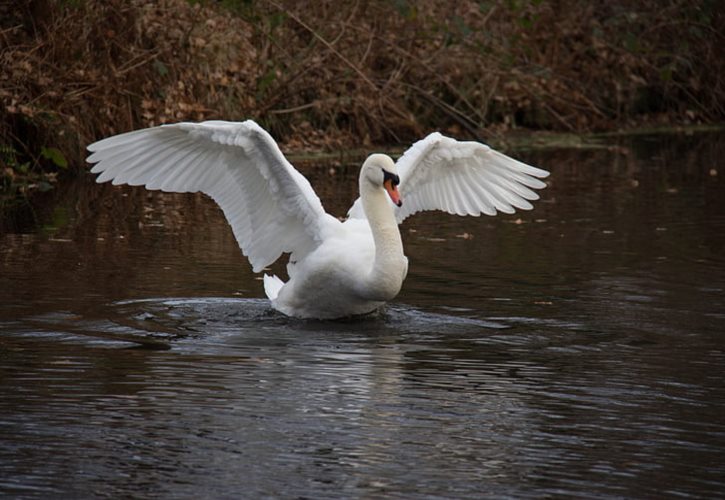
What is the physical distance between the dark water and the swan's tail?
0.36 feet

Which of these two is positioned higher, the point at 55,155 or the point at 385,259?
the point at 55,155

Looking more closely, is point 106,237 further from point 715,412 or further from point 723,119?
point 723,119

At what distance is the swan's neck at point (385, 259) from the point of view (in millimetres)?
8711

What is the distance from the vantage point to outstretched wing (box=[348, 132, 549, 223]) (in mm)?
10172

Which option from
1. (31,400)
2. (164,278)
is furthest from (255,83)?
(31,400)

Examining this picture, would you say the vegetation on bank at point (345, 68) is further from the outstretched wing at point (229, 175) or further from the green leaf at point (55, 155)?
the outstretched wing at point (229, 175)

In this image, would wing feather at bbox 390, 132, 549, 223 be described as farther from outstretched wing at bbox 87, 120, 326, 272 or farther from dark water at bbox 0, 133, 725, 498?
outstretched wing at bbox 87, 120, 326, 272

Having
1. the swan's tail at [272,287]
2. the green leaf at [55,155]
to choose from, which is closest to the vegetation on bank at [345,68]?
the green leaf at [55,155]

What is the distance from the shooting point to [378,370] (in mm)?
7562

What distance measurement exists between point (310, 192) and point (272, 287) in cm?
77

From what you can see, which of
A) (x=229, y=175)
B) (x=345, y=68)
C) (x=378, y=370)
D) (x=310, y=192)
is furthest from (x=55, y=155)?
(x=378, y=370)

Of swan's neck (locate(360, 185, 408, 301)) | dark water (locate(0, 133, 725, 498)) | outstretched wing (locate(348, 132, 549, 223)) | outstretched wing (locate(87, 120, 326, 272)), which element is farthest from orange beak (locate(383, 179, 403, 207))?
outstretched wing (locate(348, 132, 549, 223))

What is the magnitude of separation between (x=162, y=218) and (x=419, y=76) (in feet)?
25.3

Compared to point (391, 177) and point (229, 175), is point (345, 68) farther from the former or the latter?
point (391, 177)
